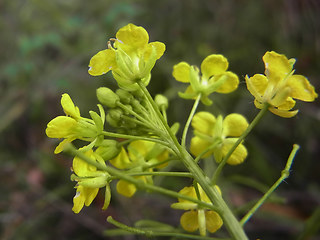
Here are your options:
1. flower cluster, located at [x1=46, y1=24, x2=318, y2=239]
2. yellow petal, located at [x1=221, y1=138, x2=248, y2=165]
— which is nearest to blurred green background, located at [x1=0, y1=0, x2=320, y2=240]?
yellow petal, located at [x1=221, y1=138, x2=248, y2=165]

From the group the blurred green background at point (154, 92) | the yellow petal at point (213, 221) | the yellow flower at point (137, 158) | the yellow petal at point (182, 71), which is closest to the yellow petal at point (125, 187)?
the yellow flower at point (137, 158)

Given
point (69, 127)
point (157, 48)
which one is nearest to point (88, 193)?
point (69, 127)

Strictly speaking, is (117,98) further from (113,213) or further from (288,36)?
(288,36)

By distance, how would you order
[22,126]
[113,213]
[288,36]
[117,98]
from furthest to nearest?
[22,126]
[288,36]
[113,213]
[117,98]

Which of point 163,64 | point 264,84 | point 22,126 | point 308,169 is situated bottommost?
point 22,126

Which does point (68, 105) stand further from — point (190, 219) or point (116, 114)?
point (190, 219)

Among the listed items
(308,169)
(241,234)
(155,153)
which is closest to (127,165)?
(155,153)
